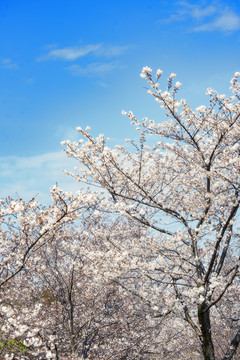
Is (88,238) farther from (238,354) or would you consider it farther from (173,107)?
(238,354)

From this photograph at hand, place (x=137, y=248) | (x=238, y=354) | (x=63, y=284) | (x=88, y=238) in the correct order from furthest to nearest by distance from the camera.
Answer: (x=238, y=354) < (x=88, y=238) < (x=63, y=284) < (x=137, y=248)

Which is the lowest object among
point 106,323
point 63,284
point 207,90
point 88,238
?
point 106,323

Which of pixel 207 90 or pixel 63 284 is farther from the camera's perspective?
pixel 63 284

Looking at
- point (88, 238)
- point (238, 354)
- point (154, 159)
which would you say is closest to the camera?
point (154, 159)

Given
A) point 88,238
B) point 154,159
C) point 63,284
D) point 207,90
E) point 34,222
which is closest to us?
point 34,222

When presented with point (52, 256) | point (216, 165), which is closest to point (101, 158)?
point (216, 165)

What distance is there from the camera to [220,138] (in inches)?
339

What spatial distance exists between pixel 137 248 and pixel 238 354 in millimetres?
10259

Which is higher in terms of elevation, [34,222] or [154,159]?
[154,159]

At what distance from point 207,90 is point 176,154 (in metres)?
2.23

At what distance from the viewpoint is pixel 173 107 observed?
8.50m

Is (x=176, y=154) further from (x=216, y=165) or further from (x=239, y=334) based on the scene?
(x=239, y=334)

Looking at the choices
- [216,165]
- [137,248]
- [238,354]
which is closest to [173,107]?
[216,165]

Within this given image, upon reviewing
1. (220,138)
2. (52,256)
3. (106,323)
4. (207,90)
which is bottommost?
(106,323)
